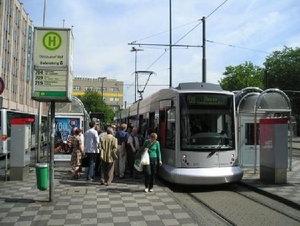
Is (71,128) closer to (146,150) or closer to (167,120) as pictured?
(167,120)

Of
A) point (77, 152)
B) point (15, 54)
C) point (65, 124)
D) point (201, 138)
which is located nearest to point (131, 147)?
point (77, 152)

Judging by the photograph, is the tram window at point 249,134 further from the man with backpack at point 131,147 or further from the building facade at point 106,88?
the building facade at point 106,88

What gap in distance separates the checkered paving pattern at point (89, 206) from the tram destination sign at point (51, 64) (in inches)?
94.1

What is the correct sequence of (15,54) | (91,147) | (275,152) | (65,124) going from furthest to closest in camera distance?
(15,54) < (65,124) < (91,147) < (275,152)

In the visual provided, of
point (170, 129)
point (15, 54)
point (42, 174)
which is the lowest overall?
point (42, 174)

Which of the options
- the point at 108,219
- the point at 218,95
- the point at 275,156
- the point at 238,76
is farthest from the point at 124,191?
the point at 238,76

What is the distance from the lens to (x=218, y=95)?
1112cm

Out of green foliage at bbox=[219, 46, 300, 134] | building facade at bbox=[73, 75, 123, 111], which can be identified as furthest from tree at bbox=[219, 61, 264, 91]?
building facade at bbox=[73, 75, 123, 111]

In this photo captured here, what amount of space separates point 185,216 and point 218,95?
15.3 feet

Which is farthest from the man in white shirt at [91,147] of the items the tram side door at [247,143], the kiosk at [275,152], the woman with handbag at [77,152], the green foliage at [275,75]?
the green foliage at [275,75]

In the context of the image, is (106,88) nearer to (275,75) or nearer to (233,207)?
(275,75)

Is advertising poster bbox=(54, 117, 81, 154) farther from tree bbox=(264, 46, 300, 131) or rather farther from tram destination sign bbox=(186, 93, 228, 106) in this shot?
tree bbox=(264, 46, 300, 131)

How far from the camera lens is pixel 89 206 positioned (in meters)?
8.23

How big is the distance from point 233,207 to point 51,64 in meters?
5.17
